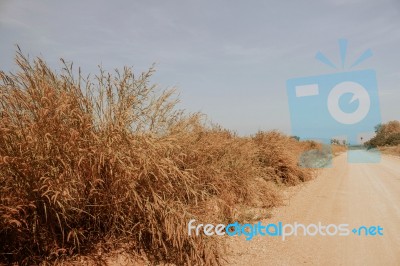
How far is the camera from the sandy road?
15.7 feet

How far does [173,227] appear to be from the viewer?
13.3 ft

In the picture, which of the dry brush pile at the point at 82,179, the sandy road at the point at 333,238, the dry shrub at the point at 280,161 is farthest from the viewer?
the dry shrub at the point at 280,161

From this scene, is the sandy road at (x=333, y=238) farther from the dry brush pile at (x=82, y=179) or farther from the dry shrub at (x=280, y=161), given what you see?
the dry shrub at (x=280, y=161)

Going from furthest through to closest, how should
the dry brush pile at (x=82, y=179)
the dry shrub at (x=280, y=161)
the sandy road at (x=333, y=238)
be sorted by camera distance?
1. the dry shrub at (x=280, y=161)
2. the sandy road at (x=333, y=238)
3. the dry brush pile at (x=82, y=179)

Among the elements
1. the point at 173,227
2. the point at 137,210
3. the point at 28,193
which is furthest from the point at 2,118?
the point at 173,227

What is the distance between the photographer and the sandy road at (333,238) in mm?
4785

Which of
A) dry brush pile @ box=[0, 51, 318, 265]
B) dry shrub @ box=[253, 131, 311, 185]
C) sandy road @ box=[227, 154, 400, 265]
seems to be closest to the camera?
dry brush pile @ box=[0, 51, 318, 265]

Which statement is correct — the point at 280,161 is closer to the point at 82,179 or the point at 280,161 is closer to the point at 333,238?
the point at 333,238

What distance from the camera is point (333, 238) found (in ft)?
18.7

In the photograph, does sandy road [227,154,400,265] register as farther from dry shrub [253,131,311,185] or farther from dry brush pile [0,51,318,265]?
dry shrub [253,131,311,185]

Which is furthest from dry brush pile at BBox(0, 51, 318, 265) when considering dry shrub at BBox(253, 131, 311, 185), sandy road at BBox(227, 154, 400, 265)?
dry shrub at BBox(253, 131, 311, 185)

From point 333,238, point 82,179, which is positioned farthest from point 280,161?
point 82,179

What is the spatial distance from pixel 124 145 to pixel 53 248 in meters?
1.43

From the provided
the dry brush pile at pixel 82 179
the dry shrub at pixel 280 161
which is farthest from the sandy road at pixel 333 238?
the dry shrub at pixel 280 161
